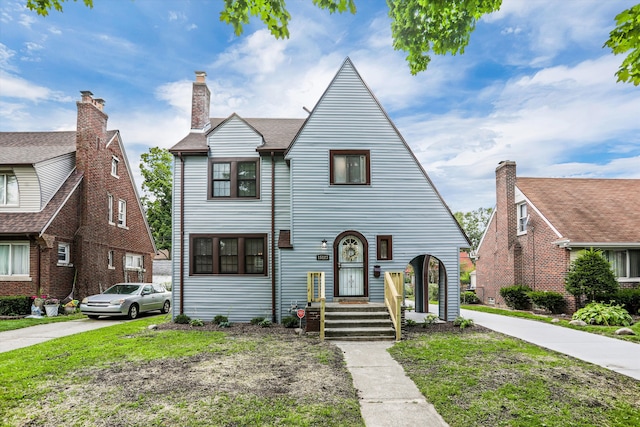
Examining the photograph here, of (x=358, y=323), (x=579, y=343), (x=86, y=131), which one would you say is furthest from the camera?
(x=86, y=131)

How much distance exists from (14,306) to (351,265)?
13.5 metres

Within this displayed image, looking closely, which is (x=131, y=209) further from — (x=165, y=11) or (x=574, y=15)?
(x=574, y=15)

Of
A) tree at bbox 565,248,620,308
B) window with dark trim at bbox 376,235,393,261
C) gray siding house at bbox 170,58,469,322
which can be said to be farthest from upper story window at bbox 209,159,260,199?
tree at bbox 565,248,620,308


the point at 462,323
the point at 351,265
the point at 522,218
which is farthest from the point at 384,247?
the point at 522,218

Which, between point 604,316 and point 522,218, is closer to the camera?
point 604,316

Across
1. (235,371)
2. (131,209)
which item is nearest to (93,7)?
(235,371)

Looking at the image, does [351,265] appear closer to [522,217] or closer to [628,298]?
[628,298]

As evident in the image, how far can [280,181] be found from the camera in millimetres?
14633

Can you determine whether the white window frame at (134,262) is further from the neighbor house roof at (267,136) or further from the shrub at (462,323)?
the shrub at (462,323)

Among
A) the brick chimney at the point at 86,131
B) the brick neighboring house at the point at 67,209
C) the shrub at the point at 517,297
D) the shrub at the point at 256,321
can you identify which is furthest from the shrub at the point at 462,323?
the brick chimney at the point at 86,131

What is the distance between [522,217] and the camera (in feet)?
67.8

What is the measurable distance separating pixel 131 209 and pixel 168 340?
1571 cm

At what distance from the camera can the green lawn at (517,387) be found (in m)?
5.27

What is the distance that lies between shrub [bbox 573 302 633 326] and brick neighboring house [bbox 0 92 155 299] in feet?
66.7
